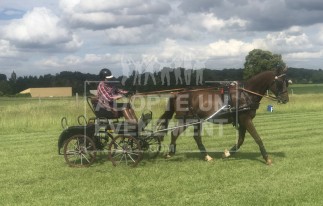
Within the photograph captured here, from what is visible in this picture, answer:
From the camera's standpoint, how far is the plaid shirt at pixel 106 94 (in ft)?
30.9

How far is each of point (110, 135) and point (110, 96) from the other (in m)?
1.08

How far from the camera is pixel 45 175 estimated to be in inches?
360

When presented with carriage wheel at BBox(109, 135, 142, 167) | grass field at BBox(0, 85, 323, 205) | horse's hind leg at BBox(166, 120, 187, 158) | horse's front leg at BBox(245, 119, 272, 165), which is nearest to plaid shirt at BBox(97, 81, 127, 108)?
carriage wheel at BBox(109, 135, 142, 167)

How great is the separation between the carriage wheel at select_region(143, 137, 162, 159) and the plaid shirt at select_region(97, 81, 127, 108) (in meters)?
1.27

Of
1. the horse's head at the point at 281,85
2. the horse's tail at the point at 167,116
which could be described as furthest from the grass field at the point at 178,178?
the horse's head at the point at 281,85

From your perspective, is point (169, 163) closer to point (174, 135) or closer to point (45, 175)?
point (174, 135)

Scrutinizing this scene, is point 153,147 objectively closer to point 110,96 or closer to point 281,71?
point 110,96

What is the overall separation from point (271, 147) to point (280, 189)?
533 cm

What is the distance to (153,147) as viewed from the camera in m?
11.6

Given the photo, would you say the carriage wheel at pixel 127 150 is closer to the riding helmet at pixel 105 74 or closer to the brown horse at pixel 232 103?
the brown horse at pixel 232 103

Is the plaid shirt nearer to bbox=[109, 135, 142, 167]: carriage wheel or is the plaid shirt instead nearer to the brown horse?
bbox=[109, 135, 142, 167]: carriage wheel

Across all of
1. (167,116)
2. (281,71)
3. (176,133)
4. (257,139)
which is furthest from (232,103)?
(167,116)

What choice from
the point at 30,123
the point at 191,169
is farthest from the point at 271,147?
the point at 30,123

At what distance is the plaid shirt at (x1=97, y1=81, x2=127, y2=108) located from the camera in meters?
9.42
